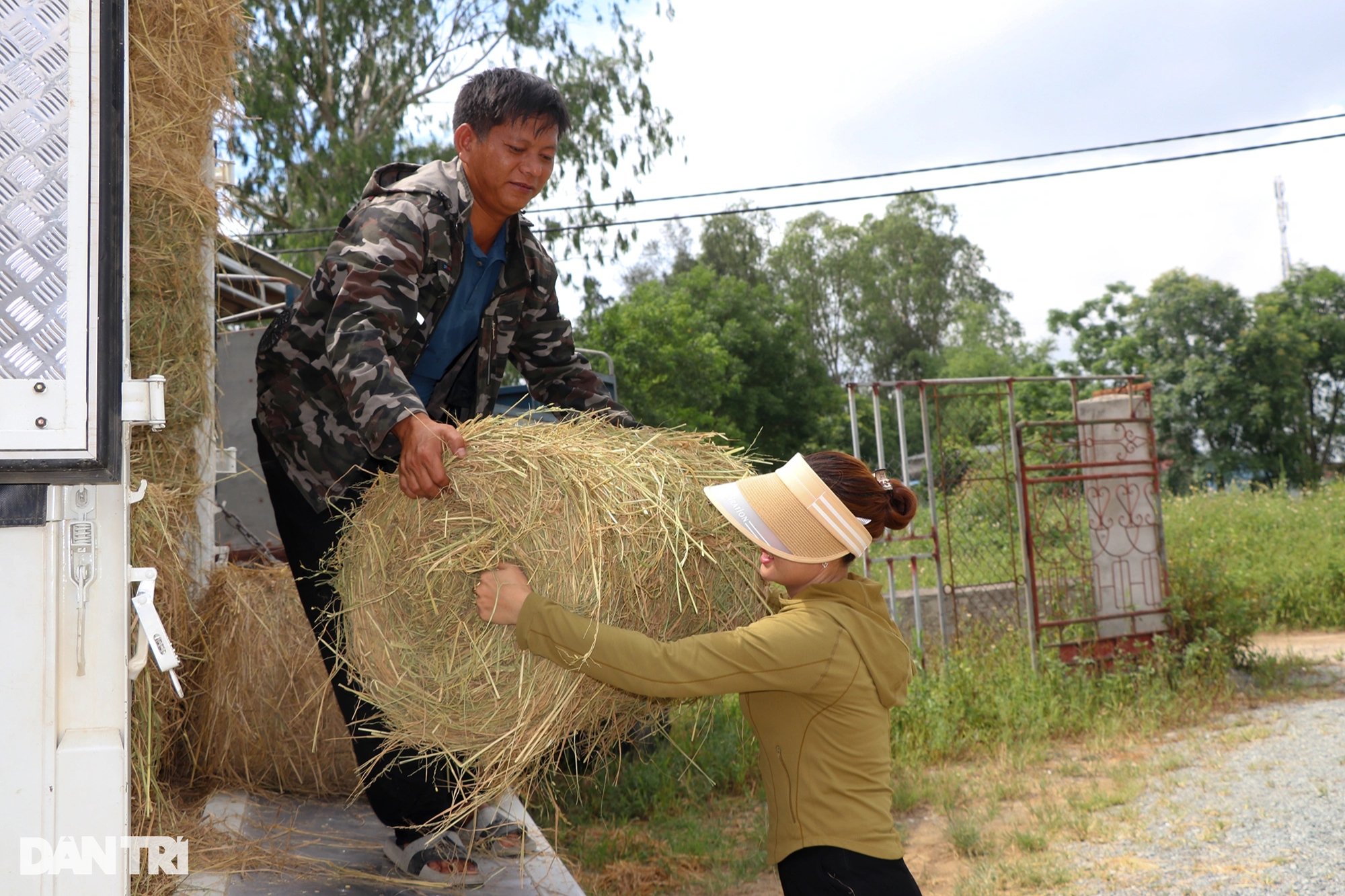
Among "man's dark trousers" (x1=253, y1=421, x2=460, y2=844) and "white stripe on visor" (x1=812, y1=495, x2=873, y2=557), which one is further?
"man's dark trousers" (x1=253, y1=421, x2=460, y2=844)

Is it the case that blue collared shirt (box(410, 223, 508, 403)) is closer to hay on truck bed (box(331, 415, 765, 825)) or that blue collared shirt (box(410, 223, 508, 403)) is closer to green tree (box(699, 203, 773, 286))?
hay on truck bed (box(331, 415, 765, 825))

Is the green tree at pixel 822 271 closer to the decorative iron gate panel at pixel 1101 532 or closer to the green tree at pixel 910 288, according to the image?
the green tree at pixel 910 288

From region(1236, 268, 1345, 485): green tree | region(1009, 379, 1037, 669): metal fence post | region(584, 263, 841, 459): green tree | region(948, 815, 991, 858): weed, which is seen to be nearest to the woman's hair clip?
region(948, 815, 991, 858): weed

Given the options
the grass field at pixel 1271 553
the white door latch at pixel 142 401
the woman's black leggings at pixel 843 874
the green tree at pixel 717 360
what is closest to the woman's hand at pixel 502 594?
the white door latch at pixel 142 401

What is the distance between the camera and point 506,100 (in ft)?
8.77

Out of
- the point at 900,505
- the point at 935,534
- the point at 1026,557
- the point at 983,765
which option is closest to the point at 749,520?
the point at 900,505

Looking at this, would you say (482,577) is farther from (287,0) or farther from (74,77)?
(287,0)

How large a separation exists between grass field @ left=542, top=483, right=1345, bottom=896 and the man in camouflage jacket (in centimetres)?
81

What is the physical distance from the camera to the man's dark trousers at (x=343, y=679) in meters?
2.80

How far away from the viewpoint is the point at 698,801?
→ 247 inches

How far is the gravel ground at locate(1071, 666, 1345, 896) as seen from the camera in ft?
15.5

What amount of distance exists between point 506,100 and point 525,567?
1.19m

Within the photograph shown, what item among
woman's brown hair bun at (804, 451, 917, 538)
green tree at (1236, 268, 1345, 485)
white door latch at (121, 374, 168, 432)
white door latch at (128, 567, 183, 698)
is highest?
green tree at (1236, 268, 1345, 485)

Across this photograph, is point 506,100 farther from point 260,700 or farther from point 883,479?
point 260,700
